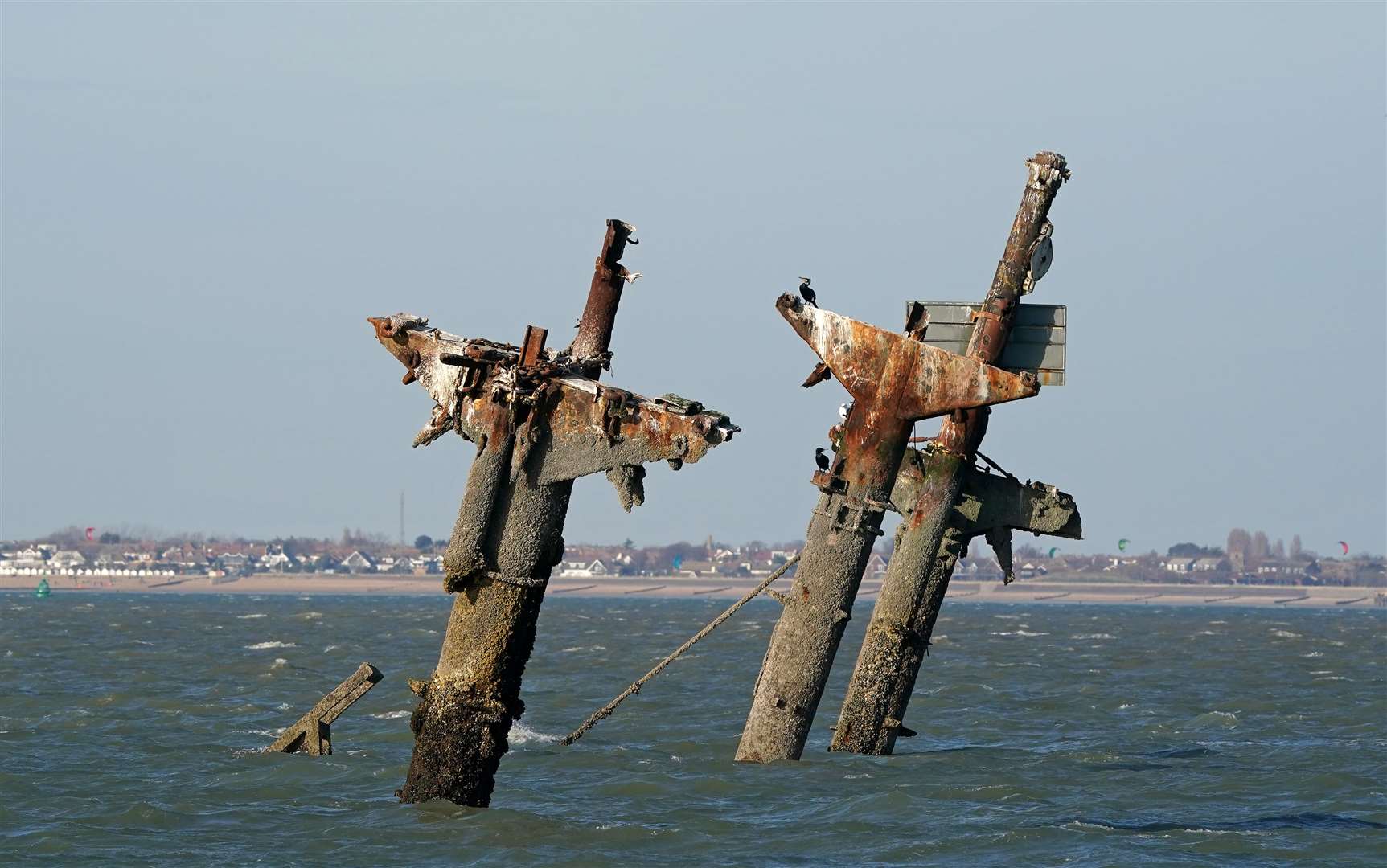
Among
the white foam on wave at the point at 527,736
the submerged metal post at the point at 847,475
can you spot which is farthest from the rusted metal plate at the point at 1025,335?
the white foam on wave at the point at 527,736

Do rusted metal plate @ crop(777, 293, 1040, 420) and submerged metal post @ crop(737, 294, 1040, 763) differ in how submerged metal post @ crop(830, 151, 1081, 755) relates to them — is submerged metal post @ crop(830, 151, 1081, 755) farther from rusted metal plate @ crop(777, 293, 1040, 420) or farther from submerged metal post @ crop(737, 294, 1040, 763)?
rusted metal plate @ crop(777, 293, 1040, 420)

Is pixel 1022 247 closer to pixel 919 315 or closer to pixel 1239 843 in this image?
pixel 919 315

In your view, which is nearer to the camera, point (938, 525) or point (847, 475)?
point (847, 475)

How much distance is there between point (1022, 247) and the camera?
62.7 ft

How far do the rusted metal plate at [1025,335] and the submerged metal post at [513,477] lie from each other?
14.9 feet

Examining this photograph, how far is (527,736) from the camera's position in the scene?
979 inches

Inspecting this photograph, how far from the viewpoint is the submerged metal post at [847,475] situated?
55.3 feet

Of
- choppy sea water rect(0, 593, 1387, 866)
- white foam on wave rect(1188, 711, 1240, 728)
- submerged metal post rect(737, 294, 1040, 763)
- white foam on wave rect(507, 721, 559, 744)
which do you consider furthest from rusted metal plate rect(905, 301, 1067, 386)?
white foam on wave rect(1188, 711, 1240, 728)

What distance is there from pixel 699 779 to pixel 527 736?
19.7 ft

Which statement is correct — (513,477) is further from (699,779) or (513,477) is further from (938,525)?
(938,525)

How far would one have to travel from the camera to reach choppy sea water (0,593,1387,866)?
15.7 meters

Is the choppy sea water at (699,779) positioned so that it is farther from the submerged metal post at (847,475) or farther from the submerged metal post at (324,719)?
the submerged metal post at (847,475)

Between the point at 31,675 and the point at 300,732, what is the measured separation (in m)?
19.6

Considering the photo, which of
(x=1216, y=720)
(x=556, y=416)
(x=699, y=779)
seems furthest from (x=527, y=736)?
(x=1216, y=720)
